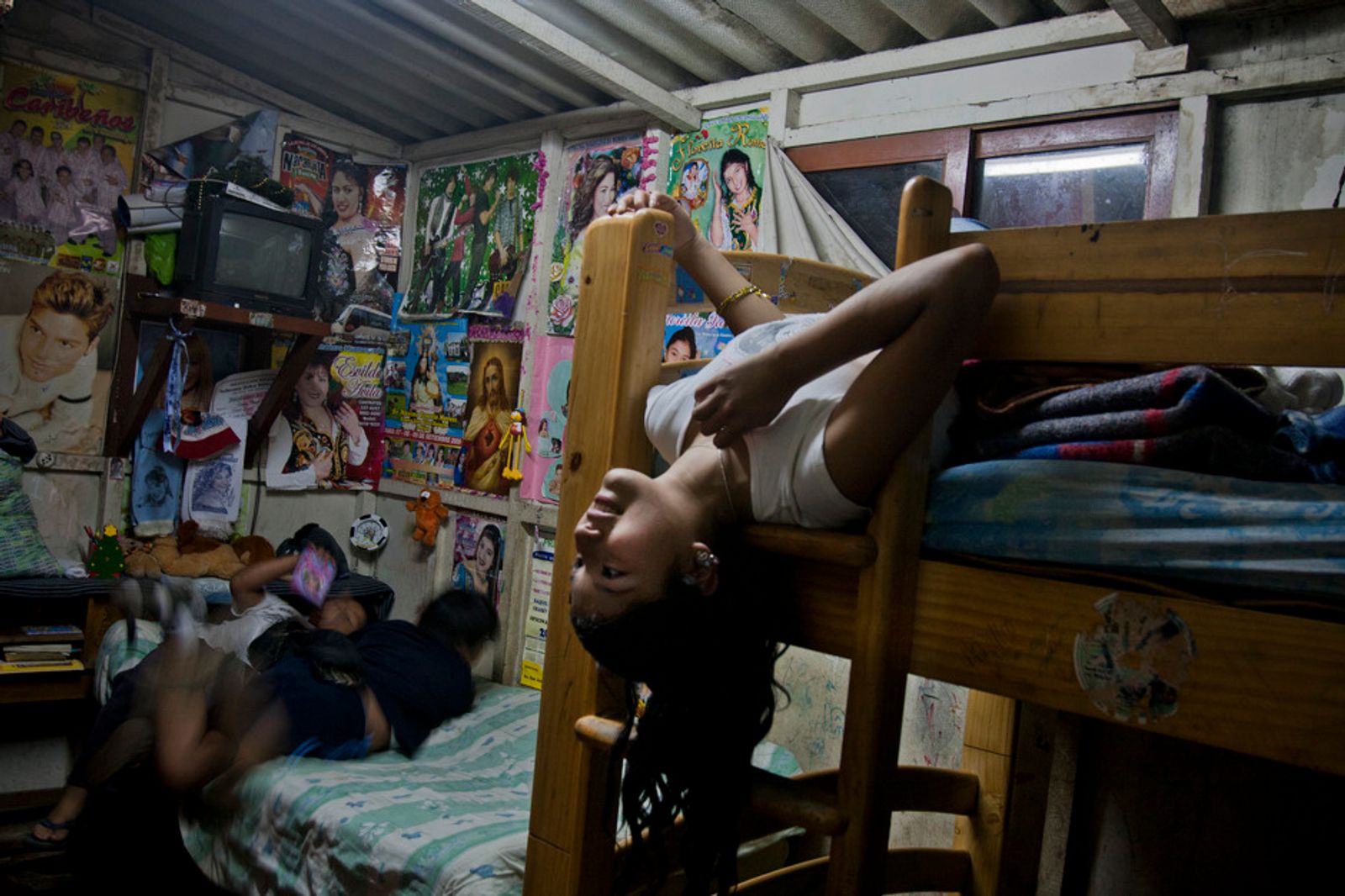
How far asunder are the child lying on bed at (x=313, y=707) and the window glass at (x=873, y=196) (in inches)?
86.5

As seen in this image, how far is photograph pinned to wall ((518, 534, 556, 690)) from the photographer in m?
4.07

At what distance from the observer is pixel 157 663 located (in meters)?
2.99

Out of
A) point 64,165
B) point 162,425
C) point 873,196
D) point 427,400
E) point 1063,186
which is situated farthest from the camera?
point 427,400

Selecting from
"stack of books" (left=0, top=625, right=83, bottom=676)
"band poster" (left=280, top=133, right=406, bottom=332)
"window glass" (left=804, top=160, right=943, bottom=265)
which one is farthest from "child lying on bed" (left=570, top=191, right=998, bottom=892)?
"band poster" (left=280, top=133, right=406, bottom=332)

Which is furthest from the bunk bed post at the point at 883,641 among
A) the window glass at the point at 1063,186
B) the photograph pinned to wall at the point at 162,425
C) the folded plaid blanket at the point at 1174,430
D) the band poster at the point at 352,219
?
the band poster at the point at 352,219

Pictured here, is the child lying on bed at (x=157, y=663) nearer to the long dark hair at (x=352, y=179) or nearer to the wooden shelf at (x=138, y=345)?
the wooden shelf at (x=138, y=345)

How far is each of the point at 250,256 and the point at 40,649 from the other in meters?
1.75

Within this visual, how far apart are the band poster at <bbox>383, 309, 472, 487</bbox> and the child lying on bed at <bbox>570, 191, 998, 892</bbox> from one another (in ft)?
10.7

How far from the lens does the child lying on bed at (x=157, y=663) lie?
2.95m

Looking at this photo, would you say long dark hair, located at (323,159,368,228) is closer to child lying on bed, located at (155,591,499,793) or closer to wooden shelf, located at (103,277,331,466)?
wooden shelf, located at (103,277,331,466)

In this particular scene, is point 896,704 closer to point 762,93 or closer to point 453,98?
point 762,93

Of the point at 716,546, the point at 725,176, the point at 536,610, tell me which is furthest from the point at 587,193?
the point at 716,546

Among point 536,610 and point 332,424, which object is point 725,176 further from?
point 332,424

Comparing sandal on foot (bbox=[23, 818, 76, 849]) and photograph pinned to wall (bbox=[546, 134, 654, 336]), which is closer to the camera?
sandal on foot (bbox=[23, 818, 76, 849])
